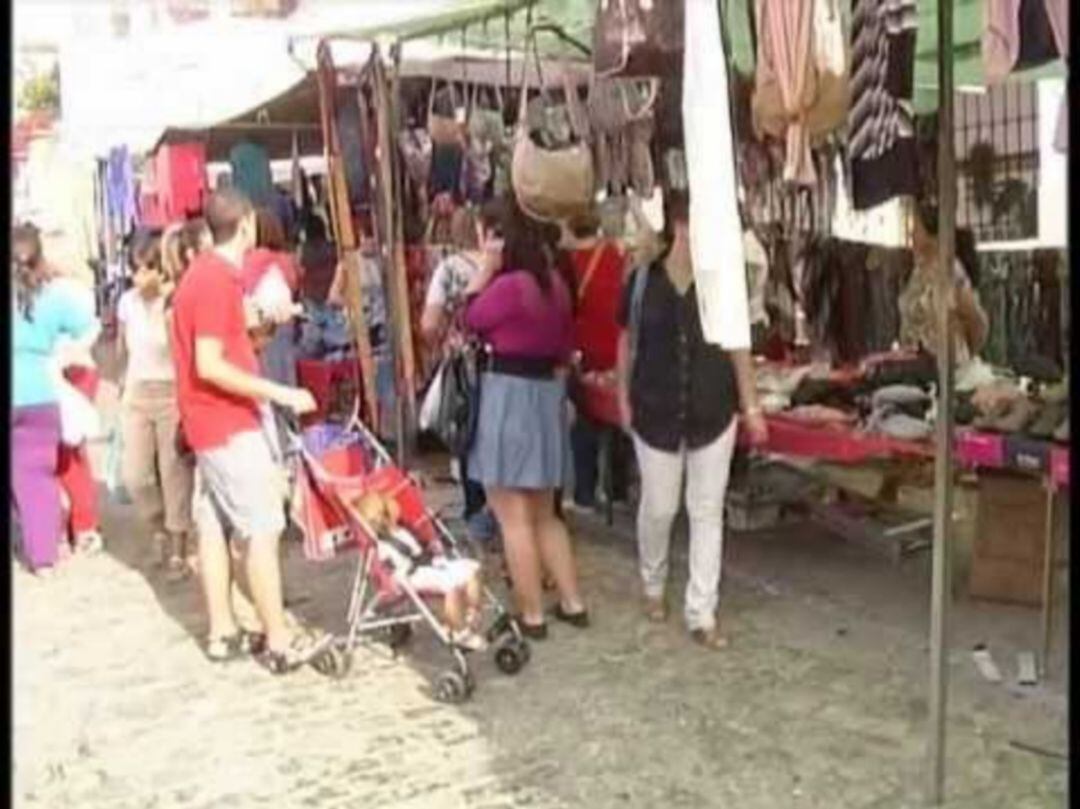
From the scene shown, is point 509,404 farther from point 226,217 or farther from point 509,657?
point 226,217

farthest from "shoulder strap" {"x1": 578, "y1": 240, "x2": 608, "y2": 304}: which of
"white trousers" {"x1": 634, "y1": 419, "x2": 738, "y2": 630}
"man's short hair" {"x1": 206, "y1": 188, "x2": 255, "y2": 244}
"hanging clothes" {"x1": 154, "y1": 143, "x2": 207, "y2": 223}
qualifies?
"hanging clothes" {"x1": 154, "y1": 143, "x2": 207, "y2": 223}

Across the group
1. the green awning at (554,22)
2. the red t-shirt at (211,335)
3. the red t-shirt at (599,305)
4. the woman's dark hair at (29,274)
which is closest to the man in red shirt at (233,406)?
the red t-shirt at (211,335)

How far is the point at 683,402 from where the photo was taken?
18.8ft

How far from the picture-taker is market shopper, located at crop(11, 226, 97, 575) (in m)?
7.05

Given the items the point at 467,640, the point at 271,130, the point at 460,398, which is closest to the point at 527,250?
the point at 460,398

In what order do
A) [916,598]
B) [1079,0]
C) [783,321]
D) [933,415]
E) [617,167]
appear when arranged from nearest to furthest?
[1079,0] < [933,415] < [916,598] < [617,167] < [783,321]

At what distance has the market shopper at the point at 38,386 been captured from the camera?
23.1 feet

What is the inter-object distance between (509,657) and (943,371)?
6.95 ft

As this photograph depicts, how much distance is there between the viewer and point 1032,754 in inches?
184

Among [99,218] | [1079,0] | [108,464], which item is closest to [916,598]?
[1079,0]

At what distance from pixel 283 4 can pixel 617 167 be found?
6.62m

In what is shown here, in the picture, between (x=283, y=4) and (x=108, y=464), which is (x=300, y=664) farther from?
(x=283, y=4)

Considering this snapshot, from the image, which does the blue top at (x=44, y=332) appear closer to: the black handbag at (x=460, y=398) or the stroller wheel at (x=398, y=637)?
the black handbag at (x=460, y=398)

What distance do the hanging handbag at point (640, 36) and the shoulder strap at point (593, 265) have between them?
Answer: 2.39 meters
